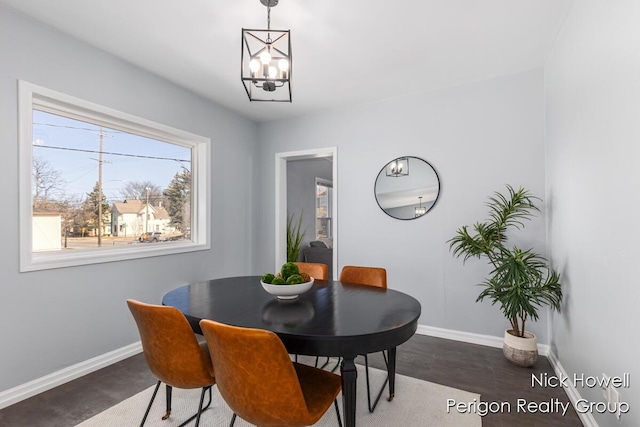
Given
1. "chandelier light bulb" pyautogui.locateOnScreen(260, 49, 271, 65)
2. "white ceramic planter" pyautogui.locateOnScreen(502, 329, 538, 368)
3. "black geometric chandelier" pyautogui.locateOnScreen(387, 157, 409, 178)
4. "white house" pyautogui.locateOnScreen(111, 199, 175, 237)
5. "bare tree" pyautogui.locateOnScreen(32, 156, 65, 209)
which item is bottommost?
"white ceramic planter" pyautogui.locateOnScreen(502, 329, 538, 368)

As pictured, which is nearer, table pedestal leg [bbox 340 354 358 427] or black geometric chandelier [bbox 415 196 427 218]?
table pedestal leg [bbox 340 354 358 427]

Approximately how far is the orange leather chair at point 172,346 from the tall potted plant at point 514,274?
2144 mm

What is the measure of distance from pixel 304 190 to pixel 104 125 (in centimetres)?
406

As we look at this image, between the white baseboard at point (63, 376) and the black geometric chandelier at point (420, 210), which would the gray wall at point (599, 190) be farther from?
the white baseboard at point (63, 376)

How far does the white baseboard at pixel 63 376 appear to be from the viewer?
6.87ft

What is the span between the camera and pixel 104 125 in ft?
9.23

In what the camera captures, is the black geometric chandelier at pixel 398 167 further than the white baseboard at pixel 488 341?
Yes

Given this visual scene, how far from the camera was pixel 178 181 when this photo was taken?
3.58m

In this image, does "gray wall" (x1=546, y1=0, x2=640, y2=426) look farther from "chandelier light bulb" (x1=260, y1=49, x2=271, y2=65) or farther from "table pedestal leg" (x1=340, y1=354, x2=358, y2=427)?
"chandelier light bulb" (x1=260, y1=49, x2=271, y2=65)

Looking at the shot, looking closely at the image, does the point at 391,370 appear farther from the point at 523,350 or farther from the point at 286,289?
the point at 523,350

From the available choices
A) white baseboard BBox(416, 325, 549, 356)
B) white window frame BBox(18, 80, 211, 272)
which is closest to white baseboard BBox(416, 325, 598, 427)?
white baseboard BBox(416, 325, 549, 356)

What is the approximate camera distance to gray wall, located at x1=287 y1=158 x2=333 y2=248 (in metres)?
6.10

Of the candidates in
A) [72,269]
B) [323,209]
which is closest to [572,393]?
[72,269]

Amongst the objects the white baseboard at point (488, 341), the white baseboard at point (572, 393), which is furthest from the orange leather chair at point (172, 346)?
the white baseboard at point (488, 341)
